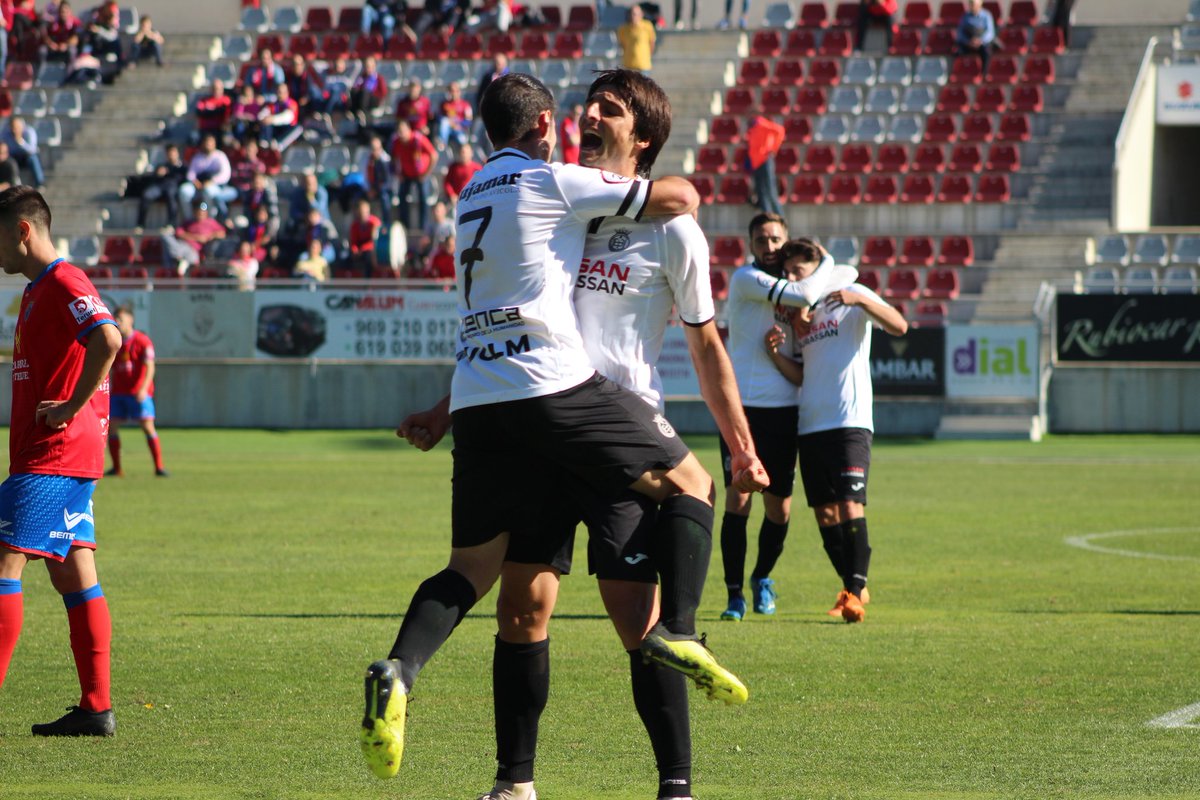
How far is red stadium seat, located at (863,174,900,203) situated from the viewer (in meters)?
31.4

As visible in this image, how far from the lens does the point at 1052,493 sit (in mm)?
17562

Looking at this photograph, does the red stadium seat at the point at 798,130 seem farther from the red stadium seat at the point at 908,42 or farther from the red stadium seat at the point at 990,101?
the red stadium seat at the point at 990,101

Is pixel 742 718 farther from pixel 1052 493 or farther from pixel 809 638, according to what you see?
pixel 1052 493

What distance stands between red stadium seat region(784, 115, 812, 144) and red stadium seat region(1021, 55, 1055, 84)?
164 inches

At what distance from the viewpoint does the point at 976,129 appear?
105ft

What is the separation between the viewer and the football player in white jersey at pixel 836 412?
9.34 m

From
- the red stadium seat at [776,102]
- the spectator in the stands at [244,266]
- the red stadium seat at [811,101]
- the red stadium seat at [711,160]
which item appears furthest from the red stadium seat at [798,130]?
the spectator in the stands at [244,266]

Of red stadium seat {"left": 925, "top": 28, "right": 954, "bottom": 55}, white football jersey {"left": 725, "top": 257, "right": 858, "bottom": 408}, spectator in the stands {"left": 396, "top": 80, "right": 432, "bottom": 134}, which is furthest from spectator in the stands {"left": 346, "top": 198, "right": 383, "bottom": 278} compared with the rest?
white football jersey {"left": 725, "top": 257, "right": 858, "bottom": 408}

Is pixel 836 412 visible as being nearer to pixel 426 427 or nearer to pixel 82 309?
pixel 82 309

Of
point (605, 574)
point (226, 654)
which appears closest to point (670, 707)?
point (605, 574)

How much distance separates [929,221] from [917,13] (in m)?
6.30

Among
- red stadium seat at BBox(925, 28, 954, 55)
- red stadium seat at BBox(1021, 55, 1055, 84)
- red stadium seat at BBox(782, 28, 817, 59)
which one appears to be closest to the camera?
red stadium seat at BBox(1021, 55, 1055, 84)

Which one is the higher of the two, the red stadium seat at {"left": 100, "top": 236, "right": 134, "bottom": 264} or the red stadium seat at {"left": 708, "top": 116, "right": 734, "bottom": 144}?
the red stadium seat at {"left": 708, "top": 116, "right": 734, "bottom": 144}

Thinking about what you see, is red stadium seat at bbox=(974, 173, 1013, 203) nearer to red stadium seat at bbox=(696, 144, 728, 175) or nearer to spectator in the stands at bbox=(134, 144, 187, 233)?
red stadium seat at bbox=(696, 144, 728, 175)
